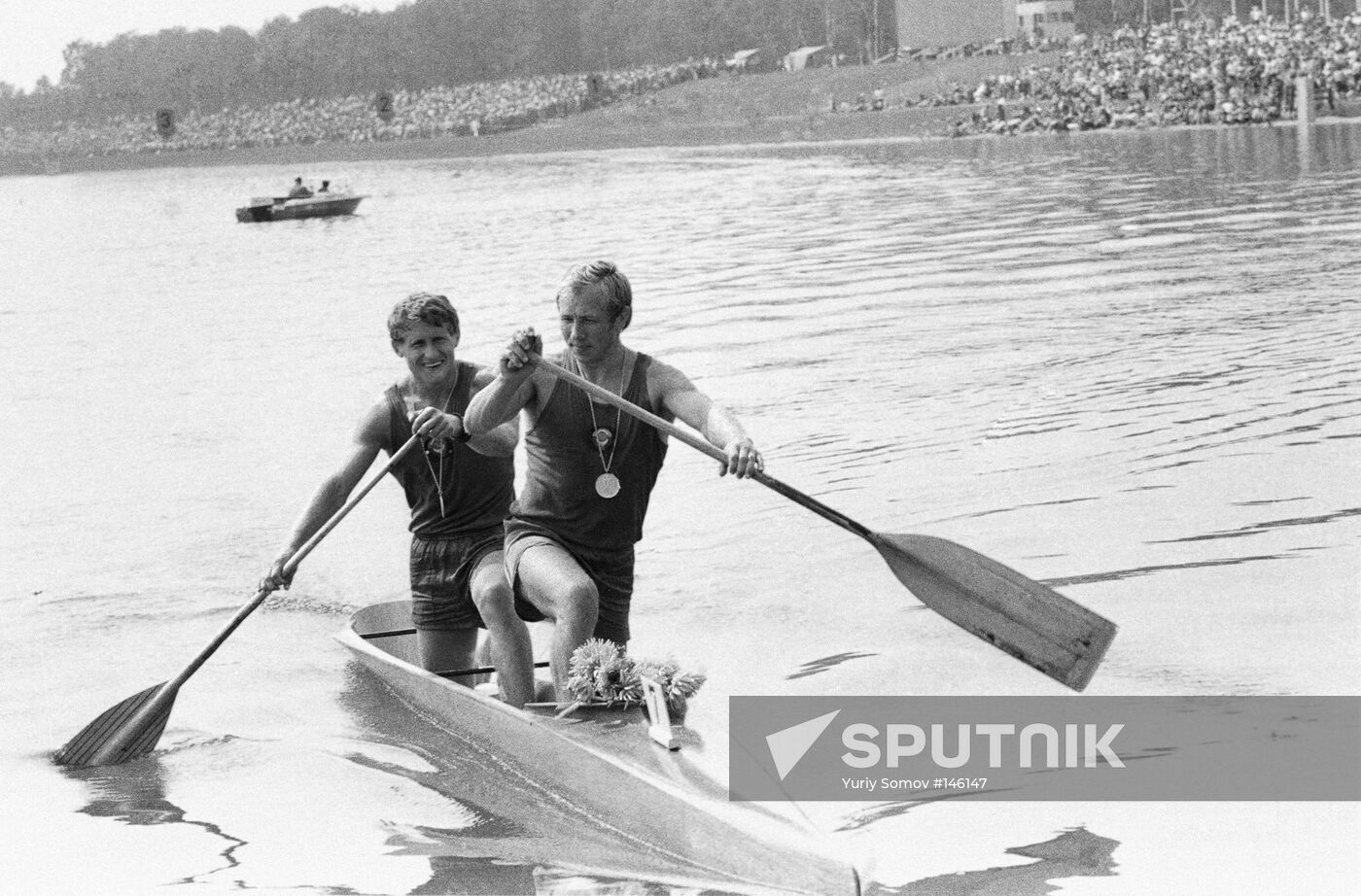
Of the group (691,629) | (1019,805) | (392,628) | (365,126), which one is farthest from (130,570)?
(365,126)

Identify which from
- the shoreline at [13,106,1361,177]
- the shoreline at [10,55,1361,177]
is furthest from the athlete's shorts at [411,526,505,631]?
the shoreline at [10,55,1361,177]

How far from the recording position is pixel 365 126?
422ft

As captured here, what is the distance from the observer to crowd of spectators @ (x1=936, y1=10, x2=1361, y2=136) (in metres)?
45.1

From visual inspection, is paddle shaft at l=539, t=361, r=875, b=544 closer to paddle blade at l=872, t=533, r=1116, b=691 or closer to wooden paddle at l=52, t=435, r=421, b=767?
paddle blade at l=872, t=533, r=1116, b=691

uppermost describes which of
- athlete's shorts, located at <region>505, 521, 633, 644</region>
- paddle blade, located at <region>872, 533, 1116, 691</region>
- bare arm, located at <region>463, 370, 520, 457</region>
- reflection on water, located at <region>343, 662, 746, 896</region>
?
bare arm, located at <region>463, 370, 520, 457</region>

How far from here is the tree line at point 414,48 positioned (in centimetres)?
12125

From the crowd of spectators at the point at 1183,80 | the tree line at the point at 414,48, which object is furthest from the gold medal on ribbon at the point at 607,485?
the tree line at the point at 414,48

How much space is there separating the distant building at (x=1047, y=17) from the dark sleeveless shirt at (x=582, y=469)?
299 feet

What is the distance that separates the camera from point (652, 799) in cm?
576

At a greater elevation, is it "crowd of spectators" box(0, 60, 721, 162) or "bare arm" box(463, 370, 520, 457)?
"crowd of spectators" box(0, 60, 721, 162)

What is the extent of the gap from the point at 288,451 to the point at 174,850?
8.56m

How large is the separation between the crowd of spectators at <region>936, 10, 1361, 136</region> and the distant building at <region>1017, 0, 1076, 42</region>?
31.8 metres

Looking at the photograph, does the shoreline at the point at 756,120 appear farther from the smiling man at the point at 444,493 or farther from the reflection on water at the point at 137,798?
the reflection on water at the point at 137,798

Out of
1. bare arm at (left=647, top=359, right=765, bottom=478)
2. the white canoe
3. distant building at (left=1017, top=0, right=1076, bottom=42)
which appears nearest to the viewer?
the white canoe
